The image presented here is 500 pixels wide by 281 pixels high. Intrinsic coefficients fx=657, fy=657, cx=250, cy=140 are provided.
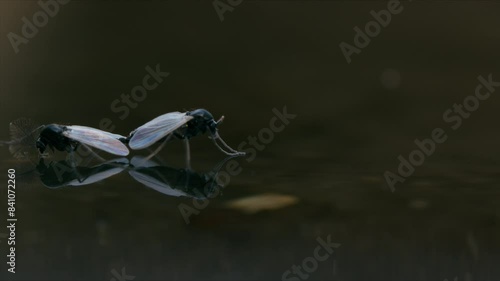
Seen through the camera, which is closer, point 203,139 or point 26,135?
point 26,135

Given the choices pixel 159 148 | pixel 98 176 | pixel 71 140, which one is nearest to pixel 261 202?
pixel 98 176

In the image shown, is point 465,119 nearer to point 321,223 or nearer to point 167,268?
point 321,223

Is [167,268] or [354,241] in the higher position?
[167,268]

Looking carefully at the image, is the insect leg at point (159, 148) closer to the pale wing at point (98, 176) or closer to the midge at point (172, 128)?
the midge at point (172, 128)

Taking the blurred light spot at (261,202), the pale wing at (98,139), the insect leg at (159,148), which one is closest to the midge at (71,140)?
the pale wing at (98,139)

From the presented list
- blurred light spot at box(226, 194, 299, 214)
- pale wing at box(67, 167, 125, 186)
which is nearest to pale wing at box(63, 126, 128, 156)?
pale wing at box(67, 167, 125, 186)

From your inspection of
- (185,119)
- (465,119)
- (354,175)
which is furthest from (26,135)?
(465,119)

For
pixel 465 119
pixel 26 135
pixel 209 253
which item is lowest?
pixel 465 119
